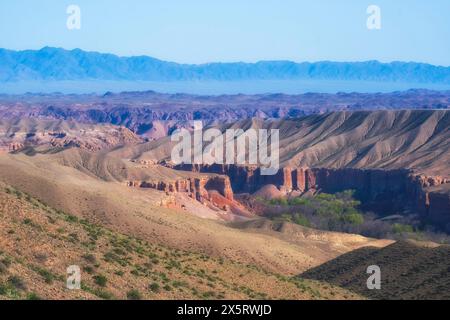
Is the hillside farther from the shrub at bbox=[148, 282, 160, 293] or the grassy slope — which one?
the shrub at bbox=[148, 282, 160, 293]

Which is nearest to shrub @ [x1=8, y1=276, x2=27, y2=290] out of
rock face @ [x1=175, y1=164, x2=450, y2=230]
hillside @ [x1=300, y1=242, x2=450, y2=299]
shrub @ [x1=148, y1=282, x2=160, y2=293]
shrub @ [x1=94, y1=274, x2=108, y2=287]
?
shrub @ [x1=94, y1=274, x2=108, y2=287]

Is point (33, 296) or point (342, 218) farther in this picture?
point (342, 218)

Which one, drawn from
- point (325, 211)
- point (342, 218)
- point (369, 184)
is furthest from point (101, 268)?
point (369, 184)

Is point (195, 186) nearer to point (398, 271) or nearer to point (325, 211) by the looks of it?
point (325, 211)

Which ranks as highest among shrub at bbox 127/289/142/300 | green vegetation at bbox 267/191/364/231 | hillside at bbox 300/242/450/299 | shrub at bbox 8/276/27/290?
shrub at bbox 8/276/27/290

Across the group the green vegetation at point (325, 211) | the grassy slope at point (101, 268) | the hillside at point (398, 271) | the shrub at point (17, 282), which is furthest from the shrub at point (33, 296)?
the green vegetation at point (325, 211)

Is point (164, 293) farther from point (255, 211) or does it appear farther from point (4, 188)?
point (255, 211)
